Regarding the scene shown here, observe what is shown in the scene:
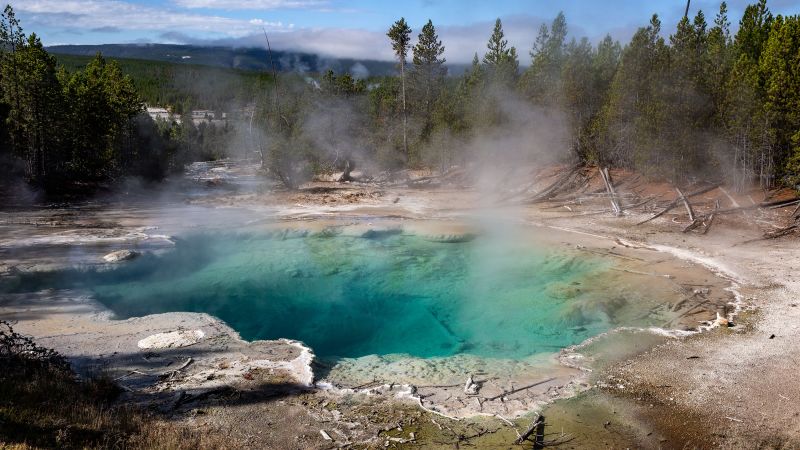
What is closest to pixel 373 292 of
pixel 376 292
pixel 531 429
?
pixel 376 292

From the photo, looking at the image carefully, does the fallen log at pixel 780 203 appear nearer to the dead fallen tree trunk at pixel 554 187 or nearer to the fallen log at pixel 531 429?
the dead fallen tree trunk at pixel 554 187

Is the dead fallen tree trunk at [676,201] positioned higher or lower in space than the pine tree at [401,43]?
lower

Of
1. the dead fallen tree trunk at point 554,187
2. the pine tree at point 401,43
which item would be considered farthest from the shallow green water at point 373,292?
the pine tree at point 401,43

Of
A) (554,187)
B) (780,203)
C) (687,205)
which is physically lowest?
(687,205)

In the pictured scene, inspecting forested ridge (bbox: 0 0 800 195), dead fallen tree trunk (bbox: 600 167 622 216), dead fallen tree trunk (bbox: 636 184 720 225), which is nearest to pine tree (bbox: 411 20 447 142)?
forested ridge (bbox: 0 0 800 195)

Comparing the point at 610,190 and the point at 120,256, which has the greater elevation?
the point at 610,190

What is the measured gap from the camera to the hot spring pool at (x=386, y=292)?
27.7 feet

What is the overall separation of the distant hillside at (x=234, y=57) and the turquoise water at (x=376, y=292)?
238 feet

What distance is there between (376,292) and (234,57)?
98.9 m

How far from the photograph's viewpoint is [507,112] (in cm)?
2066

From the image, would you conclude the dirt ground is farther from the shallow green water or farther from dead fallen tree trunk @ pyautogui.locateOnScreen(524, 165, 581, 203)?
dead fallen tree trunk @ pyautogui.locateOnScreen(524, 165, 581, 203)

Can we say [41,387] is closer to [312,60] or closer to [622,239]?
[622,239]

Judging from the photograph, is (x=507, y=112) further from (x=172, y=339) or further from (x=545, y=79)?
(x=172, y=339)

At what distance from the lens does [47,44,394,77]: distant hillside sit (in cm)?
8875
